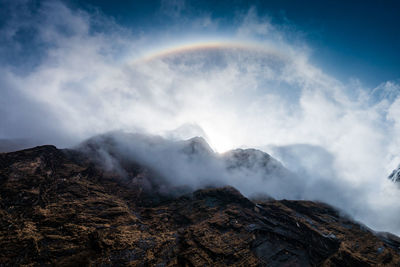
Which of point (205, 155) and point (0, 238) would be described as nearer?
point (0, 238)

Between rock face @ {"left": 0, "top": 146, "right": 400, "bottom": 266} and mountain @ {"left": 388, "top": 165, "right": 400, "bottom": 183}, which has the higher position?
mountain @ {"left": 388, "top": 165, "right": 400, "bottom": 183}

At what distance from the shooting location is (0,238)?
111 ft

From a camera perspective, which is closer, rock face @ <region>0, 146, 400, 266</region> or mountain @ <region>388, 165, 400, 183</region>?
rock face @ <region>0, 146, 400, 266</region>

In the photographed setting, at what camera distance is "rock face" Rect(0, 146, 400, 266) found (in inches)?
1407

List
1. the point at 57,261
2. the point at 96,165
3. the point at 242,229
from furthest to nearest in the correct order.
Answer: the point at 96,165
the point at 242,229
the point at 57,261

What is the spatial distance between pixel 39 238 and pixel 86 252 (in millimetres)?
12129

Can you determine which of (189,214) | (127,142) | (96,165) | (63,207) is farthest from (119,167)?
(189,214)

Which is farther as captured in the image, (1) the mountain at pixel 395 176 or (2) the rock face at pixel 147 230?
(1) the mountain at pixel 395 176

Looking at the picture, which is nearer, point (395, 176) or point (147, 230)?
point (147, 230)

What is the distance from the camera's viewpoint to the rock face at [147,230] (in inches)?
1407

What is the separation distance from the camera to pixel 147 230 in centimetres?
5028

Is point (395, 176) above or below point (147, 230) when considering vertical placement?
above

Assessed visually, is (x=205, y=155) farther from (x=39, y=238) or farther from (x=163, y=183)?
(x=39, y=238)

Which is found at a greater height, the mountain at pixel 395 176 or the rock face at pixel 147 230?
the mountain at pixel 395 176
